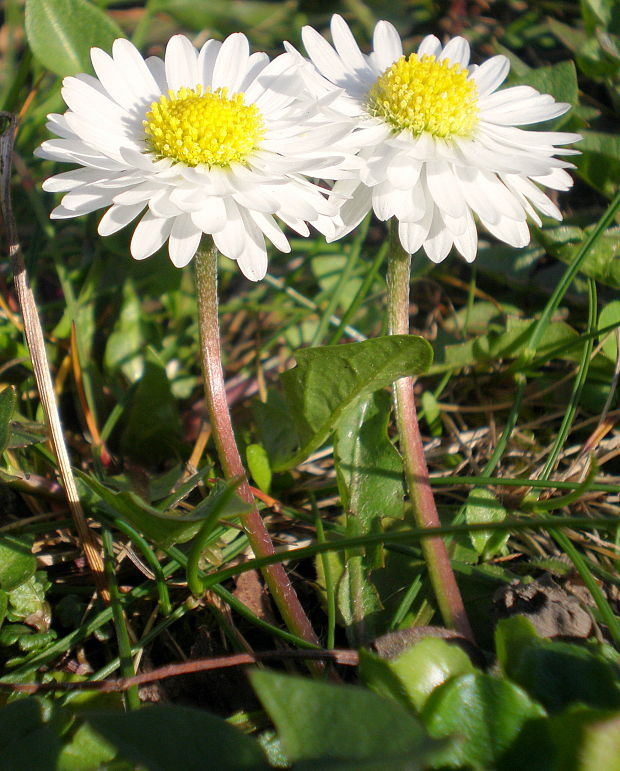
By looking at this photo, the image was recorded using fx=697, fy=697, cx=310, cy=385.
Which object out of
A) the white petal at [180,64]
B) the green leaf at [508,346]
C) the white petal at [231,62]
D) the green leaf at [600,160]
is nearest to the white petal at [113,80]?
the white petal at [180,64]

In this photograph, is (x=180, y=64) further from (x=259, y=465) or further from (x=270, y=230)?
(x=259, y=465)

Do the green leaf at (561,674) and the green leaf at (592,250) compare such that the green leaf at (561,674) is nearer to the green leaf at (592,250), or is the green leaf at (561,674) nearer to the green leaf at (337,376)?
the green leaf at (337,376)

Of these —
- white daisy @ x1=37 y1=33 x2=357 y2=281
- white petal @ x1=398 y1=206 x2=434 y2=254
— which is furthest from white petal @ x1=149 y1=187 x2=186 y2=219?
white petal @ x1=398 y1=206 x2=434 y2=254

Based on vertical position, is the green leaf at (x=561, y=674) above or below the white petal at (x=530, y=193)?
below

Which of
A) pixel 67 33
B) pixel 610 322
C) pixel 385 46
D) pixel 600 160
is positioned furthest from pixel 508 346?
pixel 67 33

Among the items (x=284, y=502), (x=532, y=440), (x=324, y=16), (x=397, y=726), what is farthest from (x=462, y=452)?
(x=324, y=16)

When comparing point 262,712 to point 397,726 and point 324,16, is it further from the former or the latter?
point 324,16
